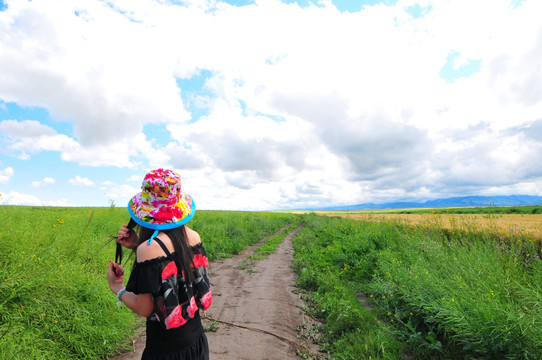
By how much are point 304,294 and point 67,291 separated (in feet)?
15.6

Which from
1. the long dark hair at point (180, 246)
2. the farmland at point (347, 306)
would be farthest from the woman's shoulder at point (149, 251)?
the farmland at point (347, 306)

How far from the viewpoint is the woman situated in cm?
170

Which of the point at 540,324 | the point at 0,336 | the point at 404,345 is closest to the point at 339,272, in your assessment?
the point at 404,345

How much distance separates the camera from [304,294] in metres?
6.66

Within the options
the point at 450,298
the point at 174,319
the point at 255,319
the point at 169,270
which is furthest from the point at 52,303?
the point at 450,298

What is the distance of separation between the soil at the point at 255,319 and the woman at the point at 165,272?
224cm

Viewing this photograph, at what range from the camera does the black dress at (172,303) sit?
5.50 ft

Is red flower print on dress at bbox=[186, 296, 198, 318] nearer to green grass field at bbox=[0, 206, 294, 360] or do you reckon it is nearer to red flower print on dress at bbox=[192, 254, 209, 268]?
red flower print on dress at bbox=[192, 254, 209, 268]

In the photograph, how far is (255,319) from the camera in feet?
16.5

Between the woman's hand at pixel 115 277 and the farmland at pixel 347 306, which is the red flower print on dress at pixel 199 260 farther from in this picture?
the farmland at pixel 347 306

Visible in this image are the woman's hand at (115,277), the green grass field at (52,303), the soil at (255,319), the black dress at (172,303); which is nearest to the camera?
the black dress at (172,303)

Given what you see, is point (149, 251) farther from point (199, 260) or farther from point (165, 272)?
point (199, 260)

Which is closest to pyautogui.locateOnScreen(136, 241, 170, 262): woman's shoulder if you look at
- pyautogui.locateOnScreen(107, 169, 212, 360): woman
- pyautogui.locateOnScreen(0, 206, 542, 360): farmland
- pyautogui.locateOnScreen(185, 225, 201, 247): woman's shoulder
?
pyautogui.locateOnScreen(107, 169, 212, 360): woman

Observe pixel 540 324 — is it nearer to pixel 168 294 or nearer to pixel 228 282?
pixel 168 294
